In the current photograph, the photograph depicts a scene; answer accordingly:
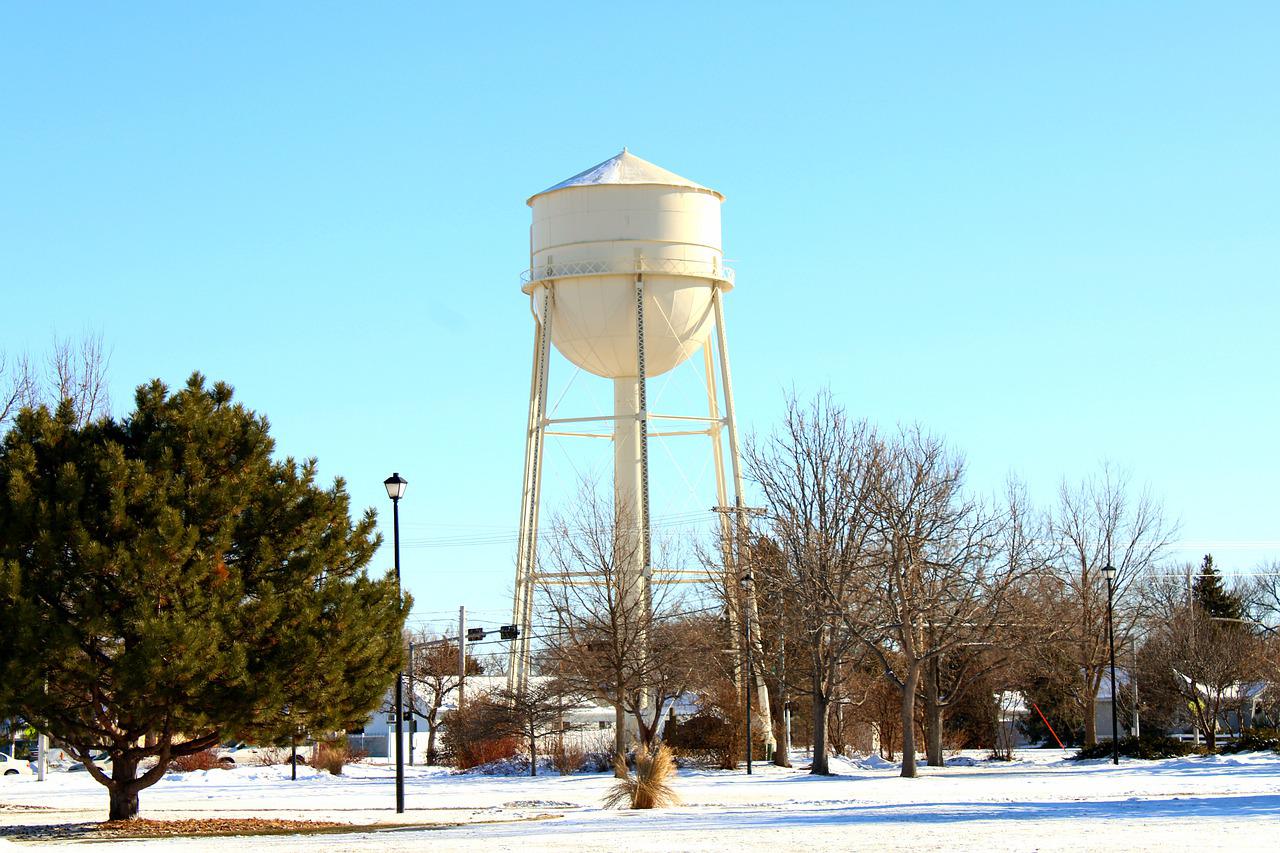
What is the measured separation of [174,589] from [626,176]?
2290 centimetres

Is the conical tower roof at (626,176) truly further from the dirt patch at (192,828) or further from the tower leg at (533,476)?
the dirt patch at (192,828)

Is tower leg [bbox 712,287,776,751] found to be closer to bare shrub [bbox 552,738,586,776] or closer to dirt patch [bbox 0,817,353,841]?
bare shrub [bbox 552,738,586,776]

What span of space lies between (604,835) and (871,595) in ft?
67.0

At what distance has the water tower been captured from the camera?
42.3 m

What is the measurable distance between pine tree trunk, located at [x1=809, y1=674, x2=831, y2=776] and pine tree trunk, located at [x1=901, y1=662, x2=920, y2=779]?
1888 mm

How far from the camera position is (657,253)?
139ft

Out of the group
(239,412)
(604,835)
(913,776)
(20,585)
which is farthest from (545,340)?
(604,835)

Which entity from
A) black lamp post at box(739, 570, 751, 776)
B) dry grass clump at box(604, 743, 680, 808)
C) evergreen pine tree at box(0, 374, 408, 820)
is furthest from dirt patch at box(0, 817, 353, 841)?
black lamp post at box(739, 570, 751, 776)

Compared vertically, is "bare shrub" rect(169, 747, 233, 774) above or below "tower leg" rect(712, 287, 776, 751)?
below

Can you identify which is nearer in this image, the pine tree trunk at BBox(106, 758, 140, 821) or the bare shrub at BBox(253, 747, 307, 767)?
the pine tree trunk at BBox(106, 758, 140, 821)

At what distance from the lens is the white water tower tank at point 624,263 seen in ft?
139

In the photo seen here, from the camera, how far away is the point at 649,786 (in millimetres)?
24531

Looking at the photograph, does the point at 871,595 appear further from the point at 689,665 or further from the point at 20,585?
the point at 20,585

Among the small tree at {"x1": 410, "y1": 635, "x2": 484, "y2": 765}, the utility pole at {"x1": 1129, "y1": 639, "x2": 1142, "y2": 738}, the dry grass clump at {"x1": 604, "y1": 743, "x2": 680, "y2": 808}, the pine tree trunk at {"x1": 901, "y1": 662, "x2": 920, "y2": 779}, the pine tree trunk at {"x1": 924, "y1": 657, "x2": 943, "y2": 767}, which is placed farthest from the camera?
the small tree at {"x1": 410, "y1": 635, "x2": 484, "y2": 765}
